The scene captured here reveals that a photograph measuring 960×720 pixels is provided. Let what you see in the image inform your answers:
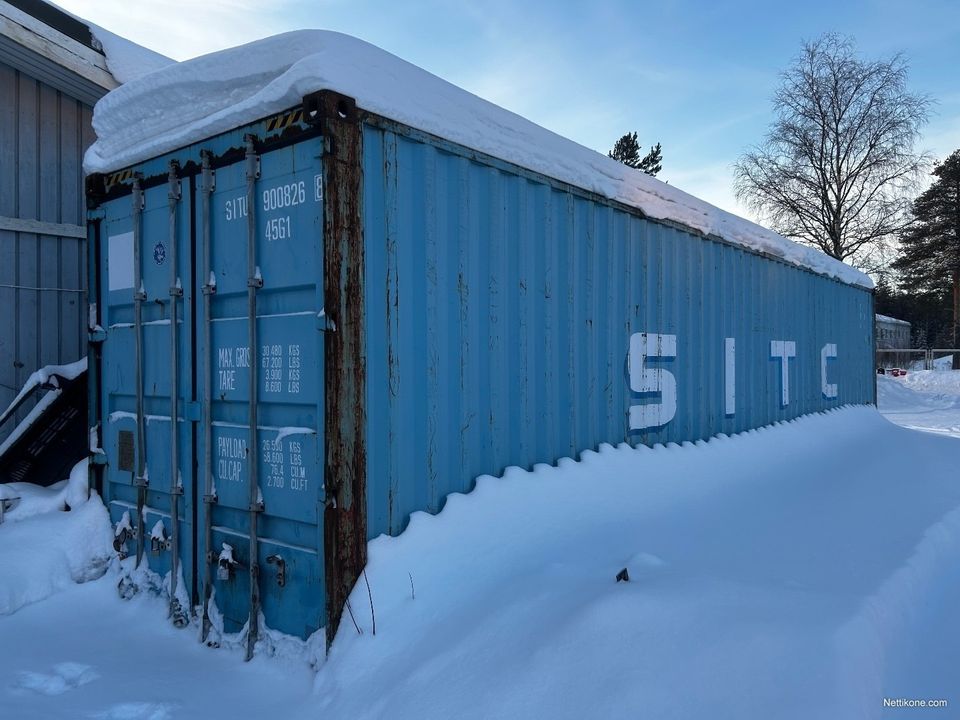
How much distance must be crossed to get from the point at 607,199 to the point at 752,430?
3.78 m

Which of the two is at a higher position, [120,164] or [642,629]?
[120,164]

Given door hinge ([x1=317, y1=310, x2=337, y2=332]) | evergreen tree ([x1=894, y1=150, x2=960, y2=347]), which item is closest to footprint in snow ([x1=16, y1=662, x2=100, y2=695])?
door hinge ([x1=317, y1=310, x2=337, y2=332])

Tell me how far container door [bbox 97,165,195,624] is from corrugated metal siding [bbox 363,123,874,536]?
137 centimetres

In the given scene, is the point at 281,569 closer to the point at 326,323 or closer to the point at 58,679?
the point at 58,679

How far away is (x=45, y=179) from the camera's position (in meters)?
6.65

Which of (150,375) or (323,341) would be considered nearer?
(323,341)

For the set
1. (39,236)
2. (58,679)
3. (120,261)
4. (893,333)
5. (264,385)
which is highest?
(893,333)

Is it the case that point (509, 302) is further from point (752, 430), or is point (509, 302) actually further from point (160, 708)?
point (752, 430)

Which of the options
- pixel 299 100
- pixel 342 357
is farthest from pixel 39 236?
pixel 342 357

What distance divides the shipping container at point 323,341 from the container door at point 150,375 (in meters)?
0.02

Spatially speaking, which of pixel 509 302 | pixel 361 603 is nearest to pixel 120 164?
pixel 509 302

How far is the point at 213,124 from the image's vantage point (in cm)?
391

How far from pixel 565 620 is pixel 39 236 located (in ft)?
20.7

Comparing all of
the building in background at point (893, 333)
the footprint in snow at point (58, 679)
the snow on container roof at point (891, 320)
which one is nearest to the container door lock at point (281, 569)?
the footprint in snow at point (58, 679)
